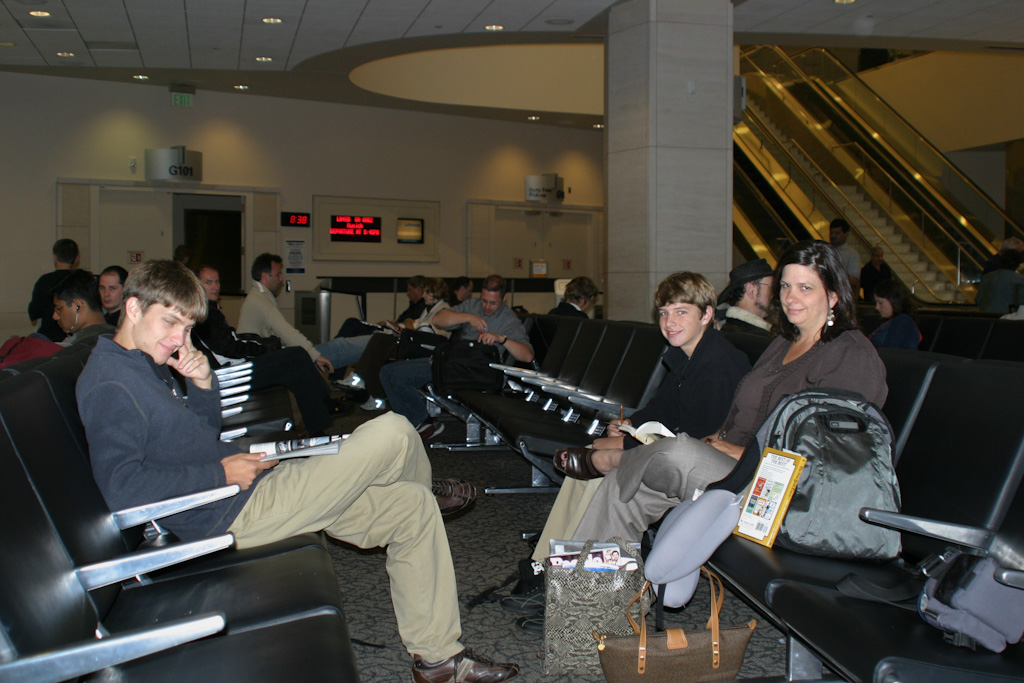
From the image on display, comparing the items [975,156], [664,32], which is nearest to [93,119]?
[664,32]

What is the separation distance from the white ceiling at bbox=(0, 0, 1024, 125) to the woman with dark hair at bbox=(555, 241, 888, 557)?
5112mm

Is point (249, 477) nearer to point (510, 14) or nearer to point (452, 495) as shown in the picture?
point (452, 495)

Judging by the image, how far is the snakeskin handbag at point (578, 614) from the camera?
7.48 ft

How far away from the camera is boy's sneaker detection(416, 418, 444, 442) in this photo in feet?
18.7

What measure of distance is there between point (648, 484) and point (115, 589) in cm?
146

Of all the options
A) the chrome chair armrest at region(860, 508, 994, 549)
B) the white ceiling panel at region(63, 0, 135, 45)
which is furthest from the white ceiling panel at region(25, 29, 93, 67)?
the chrome chair armrest at region(860, 508, 994, 549)

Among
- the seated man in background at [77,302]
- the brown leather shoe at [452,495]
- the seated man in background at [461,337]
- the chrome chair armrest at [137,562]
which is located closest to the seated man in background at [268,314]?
the seated man in background at [461,337]

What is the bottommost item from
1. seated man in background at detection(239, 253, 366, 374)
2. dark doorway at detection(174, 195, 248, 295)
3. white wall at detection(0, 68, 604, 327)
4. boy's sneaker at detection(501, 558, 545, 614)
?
boy's sneaker at detection(501, 558, 545, 614)

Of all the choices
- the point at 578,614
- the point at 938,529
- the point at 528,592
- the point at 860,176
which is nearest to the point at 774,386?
the point at 938,529

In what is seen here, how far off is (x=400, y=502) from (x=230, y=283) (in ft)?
36.6

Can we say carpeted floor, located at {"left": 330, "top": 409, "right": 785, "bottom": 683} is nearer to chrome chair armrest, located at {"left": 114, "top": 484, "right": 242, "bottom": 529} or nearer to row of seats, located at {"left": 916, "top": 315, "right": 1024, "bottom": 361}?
chrome chair armrest, located at {"left": 114, "top": 484, "right": 242, "bottom": 529}

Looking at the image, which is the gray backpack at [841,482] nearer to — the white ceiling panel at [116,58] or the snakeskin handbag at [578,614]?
the snakeskin handbag at [578,614]

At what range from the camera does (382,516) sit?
7.48 ft

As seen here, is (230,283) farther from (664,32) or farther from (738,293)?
(738,293)
